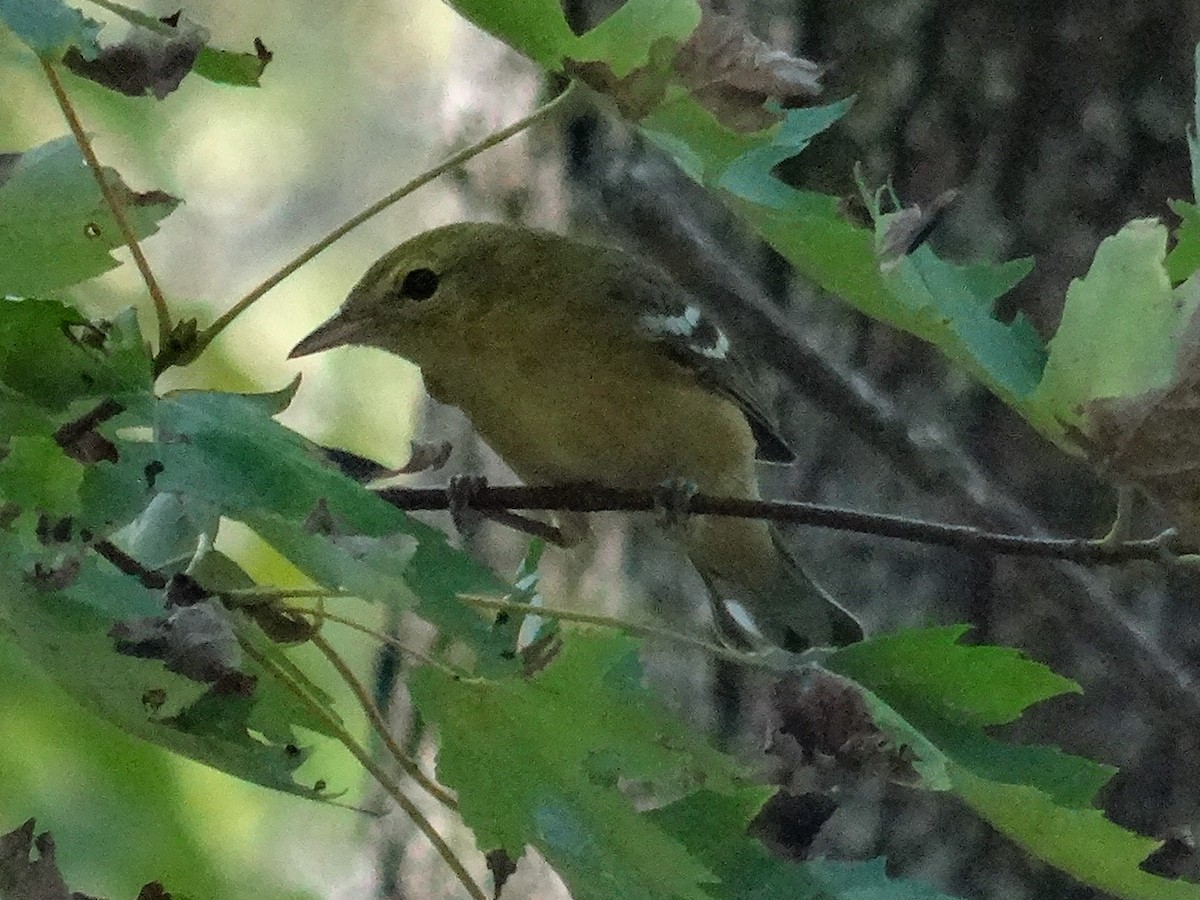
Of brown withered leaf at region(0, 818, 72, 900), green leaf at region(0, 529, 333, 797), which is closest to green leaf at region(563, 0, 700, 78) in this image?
green leaf at region(0, 529, 333, 797)

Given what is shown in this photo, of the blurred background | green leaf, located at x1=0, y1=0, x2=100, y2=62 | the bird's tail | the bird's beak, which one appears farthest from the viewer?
the bird's tail

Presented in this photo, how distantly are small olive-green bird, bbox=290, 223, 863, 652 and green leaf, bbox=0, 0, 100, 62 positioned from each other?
82cm

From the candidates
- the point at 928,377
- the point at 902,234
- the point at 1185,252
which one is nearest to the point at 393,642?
the point at 902,234

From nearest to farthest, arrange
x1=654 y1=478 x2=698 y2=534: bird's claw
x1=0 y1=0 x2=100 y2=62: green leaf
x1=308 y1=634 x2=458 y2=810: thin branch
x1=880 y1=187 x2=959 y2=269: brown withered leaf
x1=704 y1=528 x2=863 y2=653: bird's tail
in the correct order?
x1=0 y1=0 x2=100 y2=62: green leaf < x1=880 y1=187 x2=959 y2=269: brown withered leaf < x1=308 y1=634 x2=458 y2=810: thin branch < x1=654 y1=478 x2=698 y2=534: bird's claw < x1=704 y1=528 x2=863 y2=653: bird's tail

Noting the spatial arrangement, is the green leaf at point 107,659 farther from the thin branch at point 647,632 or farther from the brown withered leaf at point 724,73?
the brown withered leaf at point 724,73

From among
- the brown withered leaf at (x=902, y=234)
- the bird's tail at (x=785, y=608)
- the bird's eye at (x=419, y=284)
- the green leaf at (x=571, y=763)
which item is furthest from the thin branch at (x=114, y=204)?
the bird's tail at (x=785, y=608)

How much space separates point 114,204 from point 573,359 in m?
0.84

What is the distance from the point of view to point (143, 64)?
560 millimetres

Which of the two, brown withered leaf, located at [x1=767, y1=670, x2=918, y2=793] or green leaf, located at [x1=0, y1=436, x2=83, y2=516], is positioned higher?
green leaf, located at [x1=0, y1=436, x2=83, y2=516]

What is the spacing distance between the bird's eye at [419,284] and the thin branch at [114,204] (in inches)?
30.1

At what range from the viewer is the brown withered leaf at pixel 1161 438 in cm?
56

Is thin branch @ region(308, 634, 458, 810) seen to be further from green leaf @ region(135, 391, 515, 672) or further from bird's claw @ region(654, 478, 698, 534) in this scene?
bird's claw @ region(654, 478, 698, 534)

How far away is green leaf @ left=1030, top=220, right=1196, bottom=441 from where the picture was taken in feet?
1.83

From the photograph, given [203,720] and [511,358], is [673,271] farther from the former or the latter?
[203,720]
